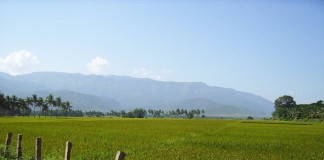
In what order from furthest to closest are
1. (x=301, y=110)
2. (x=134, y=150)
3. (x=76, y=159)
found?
(x=301, y=110) < (x=134, y=150) < (x=76, y=159)

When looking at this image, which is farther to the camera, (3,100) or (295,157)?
(3,100)

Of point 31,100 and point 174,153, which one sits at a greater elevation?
point 31,100

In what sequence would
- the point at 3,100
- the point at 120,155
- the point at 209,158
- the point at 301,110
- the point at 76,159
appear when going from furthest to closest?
the point at 301,110
the point at 3,100
the point at 209,158
the point at 76,159
the point at 120,155

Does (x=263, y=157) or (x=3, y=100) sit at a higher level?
(x=3, y=100)

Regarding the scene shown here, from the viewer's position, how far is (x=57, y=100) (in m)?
174

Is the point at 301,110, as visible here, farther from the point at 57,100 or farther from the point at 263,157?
the point at 263,157

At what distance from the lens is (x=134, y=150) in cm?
2619

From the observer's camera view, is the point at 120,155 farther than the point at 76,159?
No

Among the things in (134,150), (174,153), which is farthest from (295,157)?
(134,150)

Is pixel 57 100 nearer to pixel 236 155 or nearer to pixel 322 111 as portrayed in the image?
pixel 322 111

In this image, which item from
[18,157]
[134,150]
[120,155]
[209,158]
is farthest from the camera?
[134,150]

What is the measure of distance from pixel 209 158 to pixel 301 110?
160m

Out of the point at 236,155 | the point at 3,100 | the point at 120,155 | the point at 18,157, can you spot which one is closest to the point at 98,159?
the point at 18,157

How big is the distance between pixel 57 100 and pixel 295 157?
161027 millimetres
